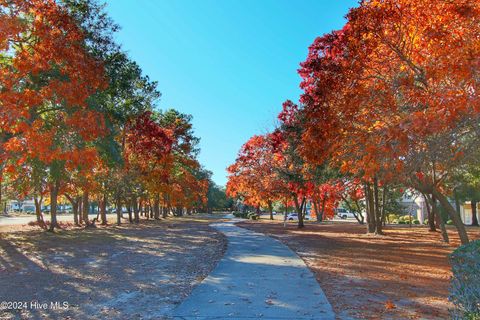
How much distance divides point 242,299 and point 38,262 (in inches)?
299

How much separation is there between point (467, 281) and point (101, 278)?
7.53 metres

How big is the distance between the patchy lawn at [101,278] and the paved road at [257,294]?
0.41 metres

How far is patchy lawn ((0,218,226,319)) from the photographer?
20.7 ft

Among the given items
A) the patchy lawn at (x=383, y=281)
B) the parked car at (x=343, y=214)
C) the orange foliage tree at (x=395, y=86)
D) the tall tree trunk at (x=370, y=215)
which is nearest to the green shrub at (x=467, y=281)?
the patchy lawn at (x=383, y=281)

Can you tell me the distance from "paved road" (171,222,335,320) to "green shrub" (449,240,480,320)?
2109 mm

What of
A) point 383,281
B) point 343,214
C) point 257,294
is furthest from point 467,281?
point 343,214

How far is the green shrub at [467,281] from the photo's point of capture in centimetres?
369

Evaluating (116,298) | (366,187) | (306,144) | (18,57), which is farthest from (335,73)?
(366,187)

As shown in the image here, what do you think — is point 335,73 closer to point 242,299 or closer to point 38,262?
point 242,299

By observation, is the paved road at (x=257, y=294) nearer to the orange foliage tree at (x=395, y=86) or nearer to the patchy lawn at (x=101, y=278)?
the patchy lawn at (x=101, y=278)

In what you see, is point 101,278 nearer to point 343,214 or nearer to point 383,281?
point 383,281

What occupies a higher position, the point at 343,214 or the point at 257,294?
the point at 257,294

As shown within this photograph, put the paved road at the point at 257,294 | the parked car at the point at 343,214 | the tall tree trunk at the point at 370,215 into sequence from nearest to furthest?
the paved road at the point at 257,294, the tall tree trunk at the point at 370,215, the parked car at the point at 343,214

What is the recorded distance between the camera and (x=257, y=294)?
7.14 m
